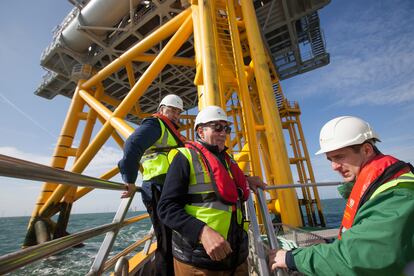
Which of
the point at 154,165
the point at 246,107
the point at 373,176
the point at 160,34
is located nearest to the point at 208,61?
the point at 246,107

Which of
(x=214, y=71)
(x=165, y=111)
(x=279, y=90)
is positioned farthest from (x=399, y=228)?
(x=279, y=90)

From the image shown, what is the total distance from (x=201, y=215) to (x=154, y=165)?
87cm

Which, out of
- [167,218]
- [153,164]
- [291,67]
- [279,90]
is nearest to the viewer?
[167,218]

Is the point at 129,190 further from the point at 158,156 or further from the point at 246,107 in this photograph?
the point at 246,107

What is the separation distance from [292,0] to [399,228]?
818 centimetres

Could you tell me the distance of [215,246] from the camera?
1109 millimetres

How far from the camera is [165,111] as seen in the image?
2.68 meters

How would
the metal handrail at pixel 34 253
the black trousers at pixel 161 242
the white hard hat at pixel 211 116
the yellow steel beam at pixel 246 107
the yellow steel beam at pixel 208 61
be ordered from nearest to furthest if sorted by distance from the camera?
the metal handrail at pixel 34 253 < the black trousers at pixel 161 242 < the white hard hat at pixel 211 116 < the yellow steel beam at pixel 208 61 < the yellow steel beam at pixel 246 107

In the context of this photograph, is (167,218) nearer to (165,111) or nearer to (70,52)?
(165,111)

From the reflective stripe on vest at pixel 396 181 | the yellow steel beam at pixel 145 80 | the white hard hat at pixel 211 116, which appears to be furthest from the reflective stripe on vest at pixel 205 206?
the yellow steel beam at pixel 145 80

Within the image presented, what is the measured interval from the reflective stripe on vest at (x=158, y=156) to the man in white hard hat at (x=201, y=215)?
48 cm

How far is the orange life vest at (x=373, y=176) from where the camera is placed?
0.95 m

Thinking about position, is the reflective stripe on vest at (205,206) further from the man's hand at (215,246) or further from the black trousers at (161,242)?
the black trousers at (161,242)

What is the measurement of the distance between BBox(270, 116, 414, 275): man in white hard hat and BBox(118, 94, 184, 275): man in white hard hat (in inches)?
36.5
